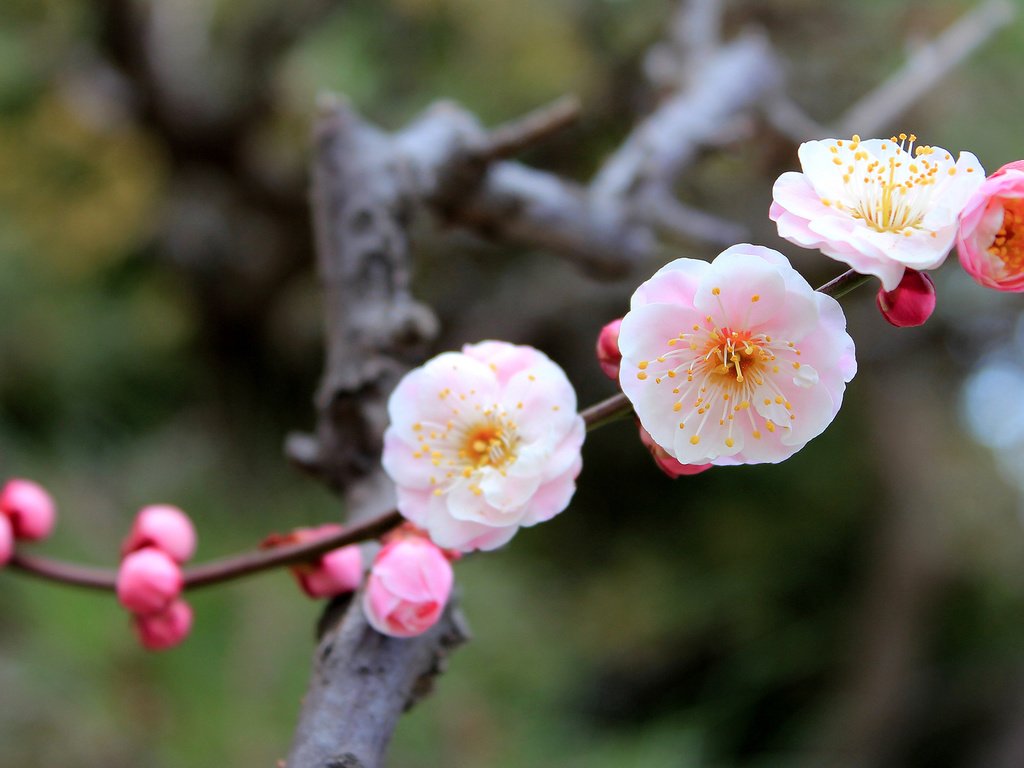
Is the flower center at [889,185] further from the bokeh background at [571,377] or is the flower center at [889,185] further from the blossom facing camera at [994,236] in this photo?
the bokeh background at [571,377]

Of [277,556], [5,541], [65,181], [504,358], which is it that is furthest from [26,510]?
[65,181]

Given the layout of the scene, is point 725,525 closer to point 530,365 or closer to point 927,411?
point 927,411

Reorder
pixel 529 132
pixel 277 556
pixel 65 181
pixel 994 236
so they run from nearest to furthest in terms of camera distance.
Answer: pixel 994 236 → pixel 277 556 → pixel 529 132 → pixel 65 181

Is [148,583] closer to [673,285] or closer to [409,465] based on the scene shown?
[409,465]

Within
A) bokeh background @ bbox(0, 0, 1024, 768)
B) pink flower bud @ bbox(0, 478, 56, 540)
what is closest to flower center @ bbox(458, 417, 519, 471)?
pink flower bud @ bbox(0, 478, 56, 540)

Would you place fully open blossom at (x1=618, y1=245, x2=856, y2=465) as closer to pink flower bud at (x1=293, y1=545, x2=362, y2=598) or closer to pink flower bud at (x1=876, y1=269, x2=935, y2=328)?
pink flower bud at (x1=876, y1=269, x2=935, y2=328)
